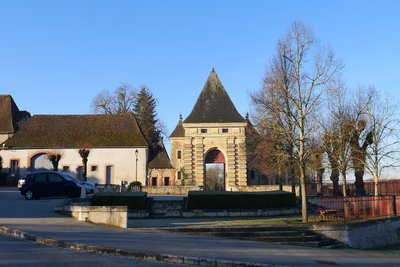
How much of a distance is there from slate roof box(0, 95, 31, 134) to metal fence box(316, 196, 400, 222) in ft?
145

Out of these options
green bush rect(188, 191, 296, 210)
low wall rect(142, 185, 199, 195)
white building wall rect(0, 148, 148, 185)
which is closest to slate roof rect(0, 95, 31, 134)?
white building wall rect(0, 148, 148, 185)

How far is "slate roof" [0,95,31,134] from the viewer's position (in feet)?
180

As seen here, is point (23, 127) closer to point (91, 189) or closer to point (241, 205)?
point (91, 189)

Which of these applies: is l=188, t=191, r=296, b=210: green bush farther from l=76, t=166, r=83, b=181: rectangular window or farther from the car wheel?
l=76, t=166, r=83, b=181: rectangular window

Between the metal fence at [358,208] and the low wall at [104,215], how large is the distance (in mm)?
9405

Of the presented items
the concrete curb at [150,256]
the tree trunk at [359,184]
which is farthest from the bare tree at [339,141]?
the concrete curb at [150,256]

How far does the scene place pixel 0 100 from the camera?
57406 mm

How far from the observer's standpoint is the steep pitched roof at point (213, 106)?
52.2 metres

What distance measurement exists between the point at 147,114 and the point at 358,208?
190 ft

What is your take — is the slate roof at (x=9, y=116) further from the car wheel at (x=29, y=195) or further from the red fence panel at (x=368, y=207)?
the red fence panel at (x=368, y=207)

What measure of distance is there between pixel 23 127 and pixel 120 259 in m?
47.6

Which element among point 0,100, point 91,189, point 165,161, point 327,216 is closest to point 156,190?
point 91,189

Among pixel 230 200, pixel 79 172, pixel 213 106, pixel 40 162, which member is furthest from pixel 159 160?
pixel 230 200

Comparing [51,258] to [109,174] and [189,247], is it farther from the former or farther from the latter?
[109,174]
